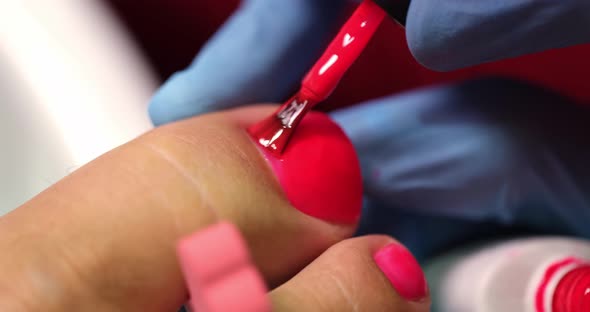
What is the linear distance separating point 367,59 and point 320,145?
31 centimetres

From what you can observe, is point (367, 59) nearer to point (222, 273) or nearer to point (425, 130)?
point (425, 130)

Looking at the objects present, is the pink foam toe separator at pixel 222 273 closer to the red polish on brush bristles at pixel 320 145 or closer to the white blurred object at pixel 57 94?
Answer: the red polish on brush bristles at pixel 320 145

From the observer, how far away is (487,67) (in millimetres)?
570

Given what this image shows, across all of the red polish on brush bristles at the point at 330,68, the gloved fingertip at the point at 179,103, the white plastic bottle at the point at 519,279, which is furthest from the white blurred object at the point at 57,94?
the white plastic bottle at the point at 519,279

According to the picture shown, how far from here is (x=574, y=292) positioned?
331 millimetres

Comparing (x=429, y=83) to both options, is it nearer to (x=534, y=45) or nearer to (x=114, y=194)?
(x=534, y=45)

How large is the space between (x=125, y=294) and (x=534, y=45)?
9.1 inches

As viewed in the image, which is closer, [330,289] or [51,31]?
[330,289]

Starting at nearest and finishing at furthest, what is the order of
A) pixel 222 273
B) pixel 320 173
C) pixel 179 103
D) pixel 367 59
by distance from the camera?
1. pixel 222 273
2. pixel 320 173
3. pixel 179 103
4. pixel 367 59

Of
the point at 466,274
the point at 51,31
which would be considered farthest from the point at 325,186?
the point at 51,31

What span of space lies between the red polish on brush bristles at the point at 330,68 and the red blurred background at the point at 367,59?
8 cm

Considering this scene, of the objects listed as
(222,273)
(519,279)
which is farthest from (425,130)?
(222,273)

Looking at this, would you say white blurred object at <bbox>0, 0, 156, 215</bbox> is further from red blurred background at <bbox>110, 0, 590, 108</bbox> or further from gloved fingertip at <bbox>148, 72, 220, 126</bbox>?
red blurred background at <bbox>110, 0, 590, 108</bbox>

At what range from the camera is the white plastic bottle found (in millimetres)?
340
